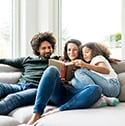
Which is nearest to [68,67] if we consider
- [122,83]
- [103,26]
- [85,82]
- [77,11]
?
[85,82]

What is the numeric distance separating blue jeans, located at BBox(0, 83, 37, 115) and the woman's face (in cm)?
42

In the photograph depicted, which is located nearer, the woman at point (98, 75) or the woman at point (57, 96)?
the woman at point (57, 96)

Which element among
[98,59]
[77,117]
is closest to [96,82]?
[98,59]

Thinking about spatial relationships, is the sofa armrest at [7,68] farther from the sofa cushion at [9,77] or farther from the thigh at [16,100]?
the thigh at [16,100]

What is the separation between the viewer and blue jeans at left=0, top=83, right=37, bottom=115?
2.13 m

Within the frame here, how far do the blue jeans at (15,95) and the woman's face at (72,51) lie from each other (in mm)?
416

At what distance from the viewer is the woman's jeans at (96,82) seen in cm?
224

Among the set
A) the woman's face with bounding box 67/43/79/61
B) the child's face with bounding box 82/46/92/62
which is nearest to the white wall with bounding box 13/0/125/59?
the woman's face with bounding box 67/43/79/61

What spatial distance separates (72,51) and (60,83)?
41 centimetres

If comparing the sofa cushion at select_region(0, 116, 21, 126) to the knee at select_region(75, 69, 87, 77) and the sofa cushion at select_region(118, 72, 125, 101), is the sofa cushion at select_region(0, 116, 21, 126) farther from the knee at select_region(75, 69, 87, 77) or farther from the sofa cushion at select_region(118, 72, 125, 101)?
the sofa cushion at select_region(118, 72, 125, 101)

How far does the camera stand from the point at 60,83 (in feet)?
7.48

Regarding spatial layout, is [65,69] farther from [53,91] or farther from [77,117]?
[77,117]

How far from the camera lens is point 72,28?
3541 millimetres

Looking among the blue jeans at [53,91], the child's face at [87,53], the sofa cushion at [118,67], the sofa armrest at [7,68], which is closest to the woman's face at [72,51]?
the child's face at [87,53]
